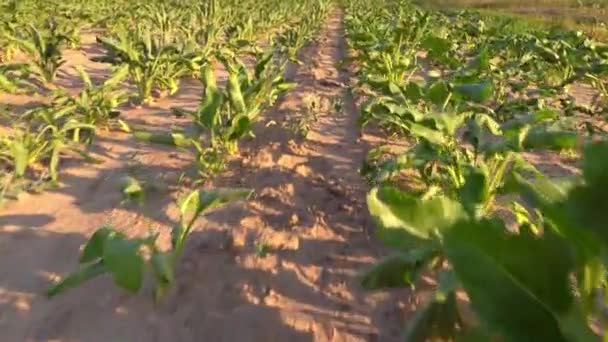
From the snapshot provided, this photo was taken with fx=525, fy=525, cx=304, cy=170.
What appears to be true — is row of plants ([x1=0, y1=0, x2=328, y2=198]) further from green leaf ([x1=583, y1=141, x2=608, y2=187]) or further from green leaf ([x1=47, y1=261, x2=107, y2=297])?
green leaf ([x1=583, y1=141, x2=608, y2=187])

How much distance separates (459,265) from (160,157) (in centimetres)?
281

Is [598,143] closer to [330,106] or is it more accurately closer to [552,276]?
[552,276]

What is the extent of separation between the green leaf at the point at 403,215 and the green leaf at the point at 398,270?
0.17 m

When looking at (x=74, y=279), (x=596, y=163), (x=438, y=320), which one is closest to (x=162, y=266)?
Result: (x=74, y=279)

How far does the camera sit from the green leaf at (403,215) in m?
1.53

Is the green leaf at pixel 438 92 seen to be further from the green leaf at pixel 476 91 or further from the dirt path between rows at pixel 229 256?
the dirt path between rows at pixel 229 256

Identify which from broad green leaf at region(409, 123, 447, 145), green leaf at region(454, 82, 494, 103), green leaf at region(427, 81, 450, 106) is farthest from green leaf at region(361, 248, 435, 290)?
green leaf at region(427, 81, 450, 106)

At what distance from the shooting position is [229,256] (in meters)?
2.35

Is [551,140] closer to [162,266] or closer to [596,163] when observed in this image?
[596,163]

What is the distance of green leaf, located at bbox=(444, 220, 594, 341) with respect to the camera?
975 millimetres

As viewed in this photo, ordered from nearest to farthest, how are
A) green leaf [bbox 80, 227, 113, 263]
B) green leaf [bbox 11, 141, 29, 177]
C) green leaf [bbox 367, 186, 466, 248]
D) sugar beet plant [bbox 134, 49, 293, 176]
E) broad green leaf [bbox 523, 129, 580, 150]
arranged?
green leaf [bbox 367, 186, 466, 248] → green leaf [bbox 80, 227, 113, 263] → broad green leaf [bbox 523, 129, 580, 150] → green leaf [bbox 11, 141, 29, 177] → sugar beet plant [bbox 134, 49, 293, 176]

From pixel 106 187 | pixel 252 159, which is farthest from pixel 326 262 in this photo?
pixel 106 187

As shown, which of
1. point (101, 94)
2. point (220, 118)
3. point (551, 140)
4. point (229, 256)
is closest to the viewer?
point (551, 140)

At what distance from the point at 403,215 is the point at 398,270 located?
11.4 inches
